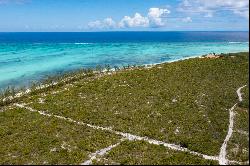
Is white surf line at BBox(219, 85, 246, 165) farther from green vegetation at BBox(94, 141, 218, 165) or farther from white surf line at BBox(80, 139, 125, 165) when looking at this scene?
white surf line at BBox(80, 139, 125, 165)

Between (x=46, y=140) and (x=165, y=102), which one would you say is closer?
(x=46, y=140)

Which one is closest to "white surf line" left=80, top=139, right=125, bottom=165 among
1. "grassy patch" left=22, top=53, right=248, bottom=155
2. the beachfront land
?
the beachfront land

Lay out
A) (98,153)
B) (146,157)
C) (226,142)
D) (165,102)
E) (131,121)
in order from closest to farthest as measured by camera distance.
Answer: (146,157), (98,153), (226,142), (131,121), (165,102)

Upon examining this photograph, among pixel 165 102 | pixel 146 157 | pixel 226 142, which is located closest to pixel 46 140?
pixel 146 157

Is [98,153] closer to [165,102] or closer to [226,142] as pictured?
[226,142]

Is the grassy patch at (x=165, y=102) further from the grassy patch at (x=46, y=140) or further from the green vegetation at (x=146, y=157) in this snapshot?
the grassy patch at (x=46, y=140)

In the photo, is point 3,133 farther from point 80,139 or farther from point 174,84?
point 174,84

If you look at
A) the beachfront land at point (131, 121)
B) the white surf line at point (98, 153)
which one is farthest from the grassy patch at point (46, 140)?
the white surf line at point (98, 153)

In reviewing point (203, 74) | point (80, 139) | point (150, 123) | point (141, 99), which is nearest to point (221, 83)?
point (203, 74)
